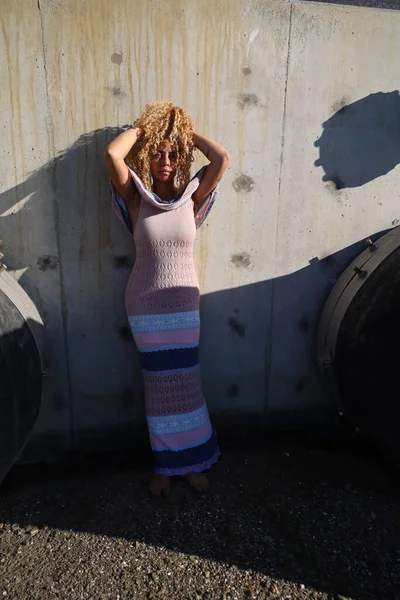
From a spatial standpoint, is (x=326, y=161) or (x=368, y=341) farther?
(x=326, y=161)

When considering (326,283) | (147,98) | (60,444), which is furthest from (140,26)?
(60,444)

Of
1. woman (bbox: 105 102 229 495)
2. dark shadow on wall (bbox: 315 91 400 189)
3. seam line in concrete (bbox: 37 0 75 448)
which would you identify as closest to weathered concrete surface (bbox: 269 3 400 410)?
dark shadow on wall (bbox: 315 91 400 189)

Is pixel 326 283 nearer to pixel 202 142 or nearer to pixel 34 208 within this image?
pixel 202 142

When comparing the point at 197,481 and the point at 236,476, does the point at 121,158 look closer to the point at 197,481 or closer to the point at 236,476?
the point at 197,481

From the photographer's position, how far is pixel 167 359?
2650mm

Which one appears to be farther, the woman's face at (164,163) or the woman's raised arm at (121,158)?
the woman's face at (164,163)

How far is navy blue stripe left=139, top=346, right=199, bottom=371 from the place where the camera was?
8.68ft

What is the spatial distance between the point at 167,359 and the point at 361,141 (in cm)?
185

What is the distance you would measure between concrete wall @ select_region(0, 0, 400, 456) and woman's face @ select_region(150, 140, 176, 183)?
275 mm

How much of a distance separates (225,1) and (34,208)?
1598 millimetres

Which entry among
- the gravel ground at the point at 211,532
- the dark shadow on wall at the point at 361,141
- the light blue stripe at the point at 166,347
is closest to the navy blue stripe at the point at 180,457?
the gravel ground at the point at 211,532

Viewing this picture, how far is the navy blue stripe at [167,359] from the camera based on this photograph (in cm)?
265

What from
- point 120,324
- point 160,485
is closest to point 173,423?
point 160,485

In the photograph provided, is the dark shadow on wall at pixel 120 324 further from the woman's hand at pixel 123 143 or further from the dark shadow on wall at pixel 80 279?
the woman's hand at pixel 123 143
